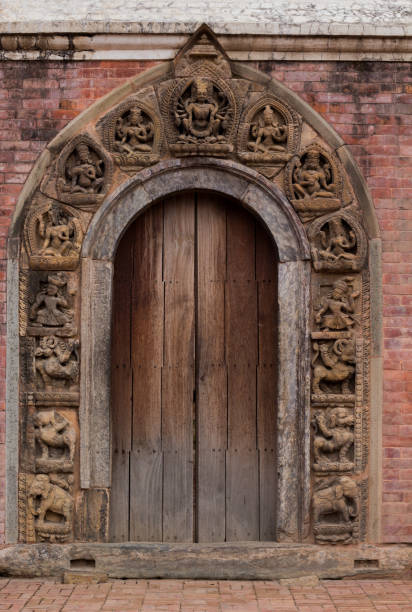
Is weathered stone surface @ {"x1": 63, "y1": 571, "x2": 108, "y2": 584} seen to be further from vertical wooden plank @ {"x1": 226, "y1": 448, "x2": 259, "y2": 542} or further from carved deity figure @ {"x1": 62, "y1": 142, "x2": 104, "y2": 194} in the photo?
carved deity figure @ {"x1": 62, "y1": 142, "x2": 104, "y2": 194}

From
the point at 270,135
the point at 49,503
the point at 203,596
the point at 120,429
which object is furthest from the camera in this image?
the point at 120,429

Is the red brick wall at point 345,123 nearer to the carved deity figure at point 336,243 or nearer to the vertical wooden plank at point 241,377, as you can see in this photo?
the carved deity figure at point 336,243

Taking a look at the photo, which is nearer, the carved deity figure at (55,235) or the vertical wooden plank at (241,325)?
the carved deity figure at (55,235)

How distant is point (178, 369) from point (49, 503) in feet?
4.41

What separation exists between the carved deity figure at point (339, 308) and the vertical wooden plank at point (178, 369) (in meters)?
0.99

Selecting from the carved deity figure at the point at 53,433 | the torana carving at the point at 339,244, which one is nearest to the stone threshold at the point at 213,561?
the carved deity figure at the point at 53,433

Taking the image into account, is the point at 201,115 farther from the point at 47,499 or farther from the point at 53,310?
the point at 47,499

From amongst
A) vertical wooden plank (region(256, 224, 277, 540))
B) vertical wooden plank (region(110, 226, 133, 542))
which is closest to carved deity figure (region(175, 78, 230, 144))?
vertical wooden plank (region(256, 224, 277, 540))

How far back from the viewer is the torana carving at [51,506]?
5719 millimetres

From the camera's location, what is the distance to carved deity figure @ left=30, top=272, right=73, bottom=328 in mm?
5754

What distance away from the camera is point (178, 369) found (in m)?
6.03

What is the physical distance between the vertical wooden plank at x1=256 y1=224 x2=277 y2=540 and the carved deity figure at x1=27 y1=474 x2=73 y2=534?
56.5 inches

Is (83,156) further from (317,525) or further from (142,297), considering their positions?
(317,525)

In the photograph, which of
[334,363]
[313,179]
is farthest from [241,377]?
[313,179]
